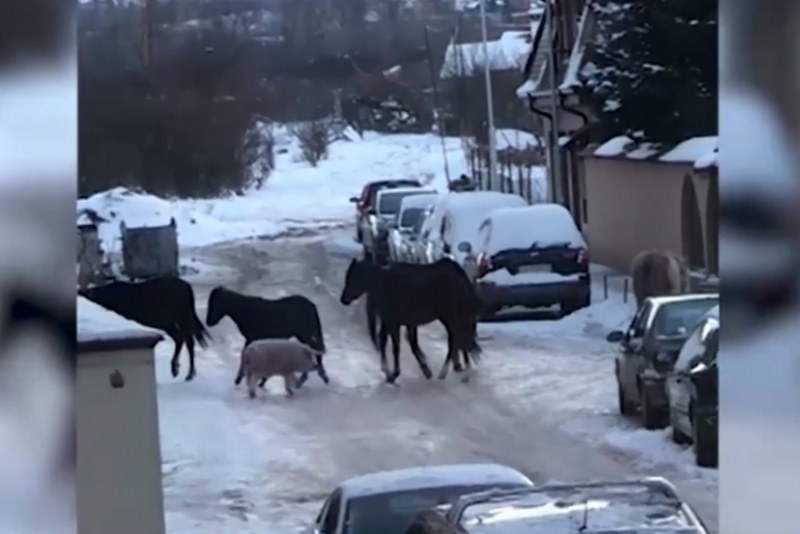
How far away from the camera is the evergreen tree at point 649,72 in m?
2.07

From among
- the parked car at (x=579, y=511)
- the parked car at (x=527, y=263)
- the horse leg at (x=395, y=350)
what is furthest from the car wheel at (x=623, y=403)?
the parked car at (x=579, y=511)

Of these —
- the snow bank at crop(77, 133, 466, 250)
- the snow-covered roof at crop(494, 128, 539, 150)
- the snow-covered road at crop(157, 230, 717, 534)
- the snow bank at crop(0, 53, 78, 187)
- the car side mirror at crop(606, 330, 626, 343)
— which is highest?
the snow bank at crop(0, 53, 78, 187)

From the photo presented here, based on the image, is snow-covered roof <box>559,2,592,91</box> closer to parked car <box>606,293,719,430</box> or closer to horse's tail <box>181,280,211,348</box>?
parked car <box>606,293,719,430</box>

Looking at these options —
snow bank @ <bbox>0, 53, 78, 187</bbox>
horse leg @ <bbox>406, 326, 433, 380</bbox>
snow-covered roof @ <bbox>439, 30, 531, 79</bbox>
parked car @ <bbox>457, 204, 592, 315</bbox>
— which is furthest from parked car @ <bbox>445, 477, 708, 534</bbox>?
horse leg @ <bbox>406, 326, 433, 380</bbox>

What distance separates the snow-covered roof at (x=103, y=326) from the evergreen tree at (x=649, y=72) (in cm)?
79

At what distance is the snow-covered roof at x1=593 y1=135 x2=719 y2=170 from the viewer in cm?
224

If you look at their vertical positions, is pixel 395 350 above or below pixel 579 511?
below

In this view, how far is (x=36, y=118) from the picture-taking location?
698mm

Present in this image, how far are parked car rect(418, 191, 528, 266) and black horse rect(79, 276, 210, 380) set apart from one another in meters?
0.48

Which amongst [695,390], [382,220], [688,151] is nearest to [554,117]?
[688,151]

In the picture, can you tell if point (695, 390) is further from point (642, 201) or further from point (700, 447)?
point (642, 201)

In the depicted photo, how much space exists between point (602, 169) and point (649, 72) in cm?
20

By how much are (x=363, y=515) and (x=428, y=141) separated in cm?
47

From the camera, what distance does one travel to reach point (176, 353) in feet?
7.96
